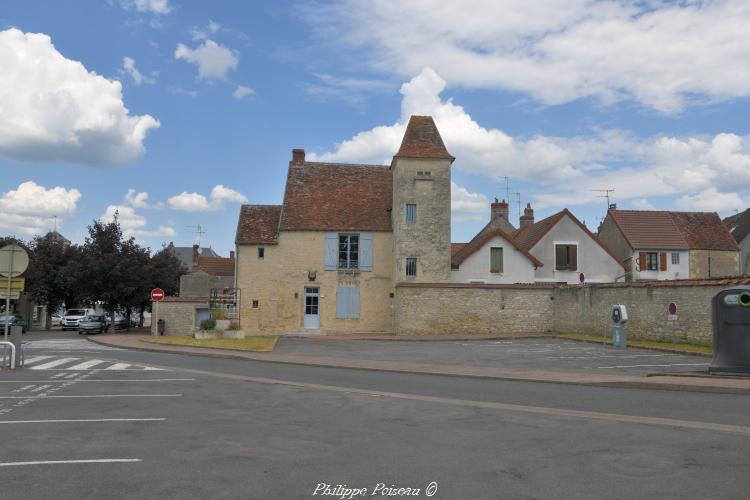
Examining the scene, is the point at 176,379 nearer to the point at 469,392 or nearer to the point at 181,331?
the point at 469,392

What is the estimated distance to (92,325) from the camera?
40.3 meters

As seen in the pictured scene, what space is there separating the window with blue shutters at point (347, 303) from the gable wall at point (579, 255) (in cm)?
1349

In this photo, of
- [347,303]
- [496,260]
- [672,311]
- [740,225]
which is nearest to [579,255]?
[496,260]

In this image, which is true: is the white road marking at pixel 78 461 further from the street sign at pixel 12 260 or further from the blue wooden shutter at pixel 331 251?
the blue wooden shutter at pixel 331 251

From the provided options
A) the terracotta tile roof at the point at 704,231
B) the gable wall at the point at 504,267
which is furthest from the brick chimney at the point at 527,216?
the gable wall at the point at 504,267

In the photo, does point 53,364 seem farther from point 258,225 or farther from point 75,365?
point 258,225

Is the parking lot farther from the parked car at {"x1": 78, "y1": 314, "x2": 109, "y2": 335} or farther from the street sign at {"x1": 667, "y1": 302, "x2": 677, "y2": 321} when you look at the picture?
the parked car at {"x1": 78, "y1": 314, "x2": 109, "y2": 335}

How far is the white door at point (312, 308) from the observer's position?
3462cm

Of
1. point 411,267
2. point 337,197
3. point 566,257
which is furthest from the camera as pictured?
point 566,257

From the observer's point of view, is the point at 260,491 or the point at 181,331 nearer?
the point at 260,491

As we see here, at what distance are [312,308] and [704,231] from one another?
33270 millimetres

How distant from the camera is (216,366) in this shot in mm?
17828

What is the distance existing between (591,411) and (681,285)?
45.8ft

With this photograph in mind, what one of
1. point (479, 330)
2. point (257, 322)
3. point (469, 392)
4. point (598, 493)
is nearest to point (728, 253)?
point (479, 330)
